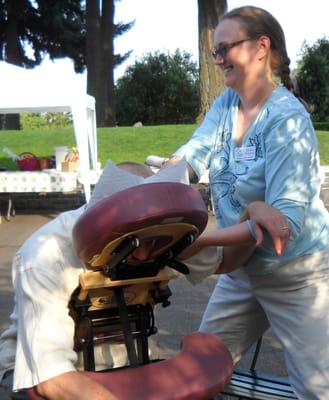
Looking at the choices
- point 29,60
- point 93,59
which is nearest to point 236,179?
point 93,59

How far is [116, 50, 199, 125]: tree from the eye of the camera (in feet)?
104

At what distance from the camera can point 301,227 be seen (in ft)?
6.81

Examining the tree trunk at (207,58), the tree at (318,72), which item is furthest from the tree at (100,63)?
the tree at (318,72)

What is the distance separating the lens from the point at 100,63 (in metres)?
23.1

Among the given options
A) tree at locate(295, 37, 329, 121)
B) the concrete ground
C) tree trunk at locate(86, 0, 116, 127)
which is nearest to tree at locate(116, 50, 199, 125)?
tree at locate(295, 37, 329, 121)

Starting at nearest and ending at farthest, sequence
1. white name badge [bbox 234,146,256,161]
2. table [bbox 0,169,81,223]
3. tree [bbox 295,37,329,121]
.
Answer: white name badge [bbox 234,146,256,161] → table [bbox 0,169,81,223] → tree [bbox 295,37,329,121]

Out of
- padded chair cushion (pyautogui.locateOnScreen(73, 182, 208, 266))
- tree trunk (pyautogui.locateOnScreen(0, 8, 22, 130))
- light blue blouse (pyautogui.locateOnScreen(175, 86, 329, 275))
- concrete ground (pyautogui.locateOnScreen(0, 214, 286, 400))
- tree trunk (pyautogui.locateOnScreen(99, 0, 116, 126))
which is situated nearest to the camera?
padded chair cushion (pyautogui.locateOnScreen(73, 182, 208, 266))

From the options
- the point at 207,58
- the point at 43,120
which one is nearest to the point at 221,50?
the point at 207,58

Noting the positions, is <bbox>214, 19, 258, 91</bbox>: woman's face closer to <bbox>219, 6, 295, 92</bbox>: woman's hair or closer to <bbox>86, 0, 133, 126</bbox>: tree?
<bbox>219, 6, 295, 92</bbox>: woman's hair

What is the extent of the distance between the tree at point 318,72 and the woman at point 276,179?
27.2 metres

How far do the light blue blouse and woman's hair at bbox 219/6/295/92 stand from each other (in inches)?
3.9

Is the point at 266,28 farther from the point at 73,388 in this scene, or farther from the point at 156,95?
the point at 156,95

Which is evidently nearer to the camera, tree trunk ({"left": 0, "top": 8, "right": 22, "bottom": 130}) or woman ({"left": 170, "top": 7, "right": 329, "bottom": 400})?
woman ({"left": 170, "top": 7, "right": 329, "bottom": 400})

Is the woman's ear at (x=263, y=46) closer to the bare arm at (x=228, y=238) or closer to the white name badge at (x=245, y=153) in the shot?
the white name badge at (x=245, y=153)
